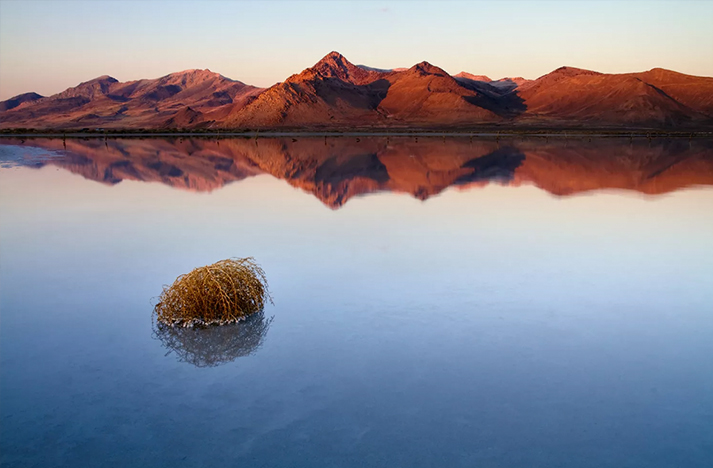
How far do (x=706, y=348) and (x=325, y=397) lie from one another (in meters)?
4.64

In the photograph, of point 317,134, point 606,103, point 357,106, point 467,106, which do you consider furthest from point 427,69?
point 317,134

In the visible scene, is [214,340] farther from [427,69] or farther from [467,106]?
[427,69]

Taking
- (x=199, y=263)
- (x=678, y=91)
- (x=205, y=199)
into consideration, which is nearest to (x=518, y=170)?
(x=205, y=199)

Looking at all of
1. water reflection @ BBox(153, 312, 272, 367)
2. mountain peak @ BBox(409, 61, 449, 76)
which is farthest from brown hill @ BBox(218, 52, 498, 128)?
water reflection @ BBox(153, 312, 272, 367)

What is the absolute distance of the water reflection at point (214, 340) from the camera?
672cm

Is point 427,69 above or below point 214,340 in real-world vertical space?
above

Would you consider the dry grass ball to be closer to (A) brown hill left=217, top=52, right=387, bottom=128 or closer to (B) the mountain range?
(B) the mountain range

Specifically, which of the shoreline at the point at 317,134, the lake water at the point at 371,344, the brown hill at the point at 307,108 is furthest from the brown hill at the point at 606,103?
the lake water at the point at 371,344

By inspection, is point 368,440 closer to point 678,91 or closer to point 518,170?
point 518,170

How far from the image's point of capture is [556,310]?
8.27 meters

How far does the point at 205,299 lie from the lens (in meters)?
7.70

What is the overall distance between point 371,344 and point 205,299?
Result: 2318 mm

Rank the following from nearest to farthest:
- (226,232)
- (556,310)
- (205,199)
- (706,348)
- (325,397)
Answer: (325,397), (706,348), (556,310), (226,232), (205,199)

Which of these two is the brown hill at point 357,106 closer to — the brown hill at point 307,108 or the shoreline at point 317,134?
the brown hill at point 307,108
